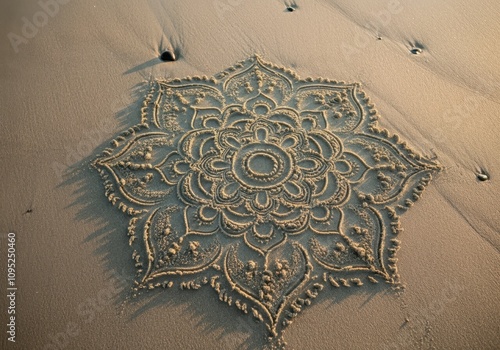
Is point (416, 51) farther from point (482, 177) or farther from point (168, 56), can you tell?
point (168, 56)

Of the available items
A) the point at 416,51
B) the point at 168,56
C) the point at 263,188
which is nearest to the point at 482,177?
the point at 416,51

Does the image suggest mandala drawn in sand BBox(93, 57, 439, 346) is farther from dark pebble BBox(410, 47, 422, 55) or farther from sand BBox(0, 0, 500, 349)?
dark pebble BBox(410, 47, 422, 55)

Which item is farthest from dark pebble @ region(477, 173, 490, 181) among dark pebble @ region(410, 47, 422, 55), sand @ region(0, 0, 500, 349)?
dark pebble @ region(410, 47, 422, 55)

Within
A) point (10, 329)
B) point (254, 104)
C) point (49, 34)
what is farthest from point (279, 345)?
point (49, 34)

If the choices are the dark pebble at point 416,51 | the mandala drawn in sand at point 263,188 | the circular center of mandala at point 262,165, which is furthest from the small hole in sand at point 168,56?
the dark pebble at point 416,51

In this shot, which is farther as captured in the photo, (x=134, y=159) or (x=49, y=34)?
(x=49, y=34)

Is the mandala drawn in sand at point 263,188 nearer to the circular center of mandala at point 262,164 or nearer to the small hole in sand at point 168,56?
the circular center of mandala at point 262,164

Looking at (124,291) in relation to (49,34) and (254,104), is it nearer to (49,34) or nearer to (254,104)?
(254,104)
